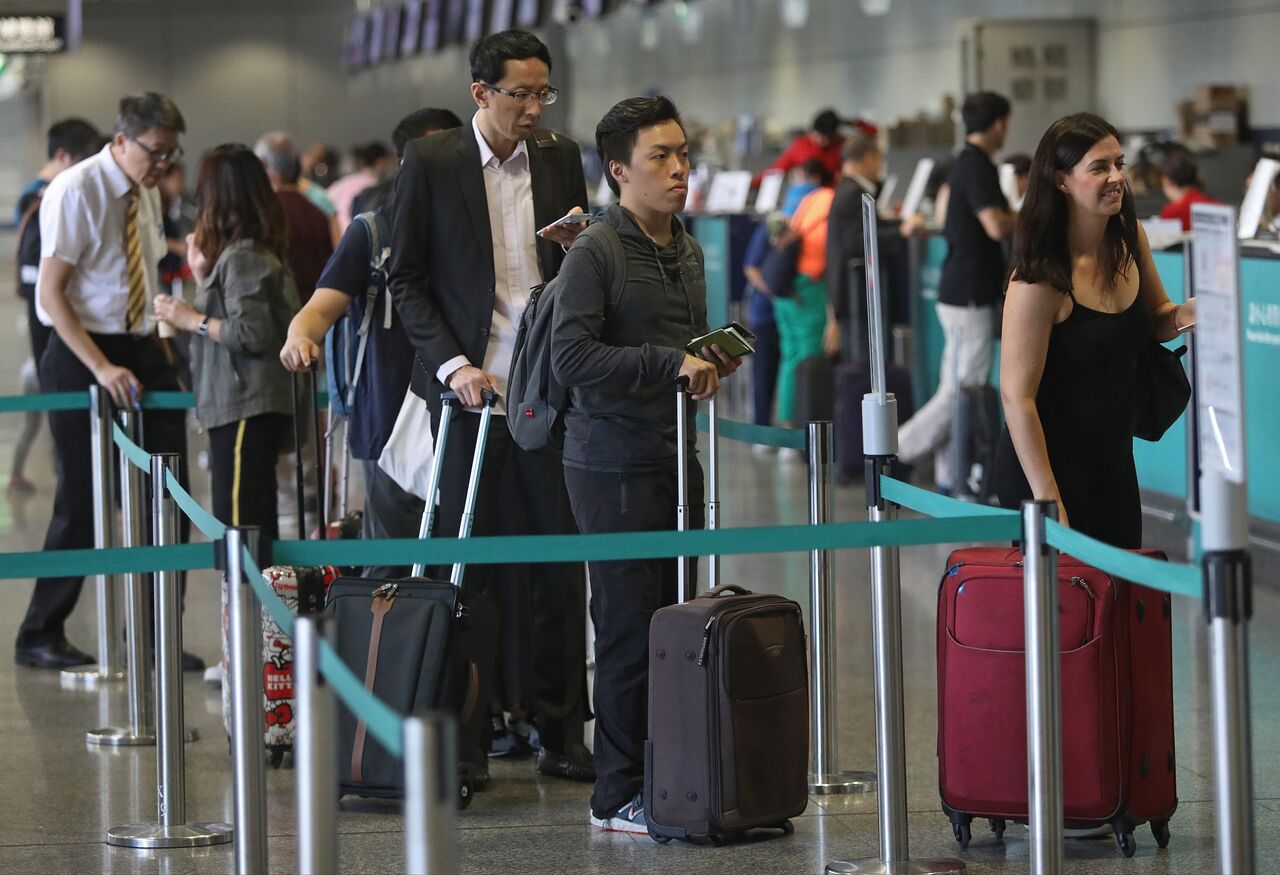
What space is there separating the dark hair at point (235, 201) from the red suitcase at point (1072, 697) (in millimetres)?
2611

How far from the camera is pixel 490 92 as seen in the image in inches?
180

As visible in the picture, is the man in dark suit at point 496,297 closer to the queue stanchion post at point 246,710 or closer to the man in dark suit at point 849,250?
the queue stanchion post at point 246,710

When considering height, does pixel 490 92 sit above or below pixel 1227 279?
above

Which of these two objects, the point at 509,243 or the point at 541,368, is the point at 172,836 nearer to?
the point at 541,368

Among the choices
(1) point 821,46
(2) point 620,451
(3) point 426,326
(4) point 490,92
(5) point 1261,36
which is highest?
(1) point 821,46

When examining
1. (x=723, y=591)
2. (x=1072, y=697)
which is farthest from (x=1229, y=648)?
(x=723, y=591)

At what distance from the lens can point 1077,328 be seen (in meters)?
4.00

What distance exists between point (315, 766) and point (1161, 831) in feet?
6.76

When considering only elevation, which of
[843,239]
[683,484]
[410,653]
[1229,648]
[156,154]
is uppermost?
[843,239]

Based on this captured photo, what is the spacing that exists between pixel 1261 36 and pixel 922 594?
7.47 metres

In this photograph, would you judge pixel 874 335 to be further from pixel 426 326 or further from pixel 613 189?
pixel 426 326

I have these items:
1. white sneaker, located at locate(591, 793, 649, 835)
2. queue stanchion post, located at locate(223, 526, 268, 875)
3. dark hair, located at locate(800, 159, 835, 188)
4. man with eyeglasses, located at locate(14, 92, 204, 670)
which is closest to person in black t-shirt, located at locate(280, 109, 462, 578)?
man with eyeglasses, located at locate(14, 92, 204, 670)

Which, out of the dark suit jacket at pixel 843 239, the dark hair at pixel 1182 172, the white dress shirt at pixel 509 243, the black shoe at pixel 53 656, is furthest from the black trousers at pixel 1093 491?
the dark hair at pixel 1182 172

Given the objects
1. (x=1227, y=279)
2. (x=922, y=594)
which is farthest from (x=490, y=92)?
(x=922, y=594)
